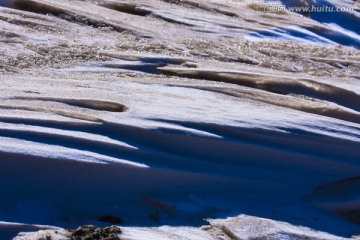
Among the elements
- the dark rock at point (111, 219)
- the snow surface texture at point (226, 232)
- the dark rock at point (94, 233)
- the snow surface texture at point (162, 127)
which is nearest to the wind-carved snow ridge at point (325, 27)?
the snow surface texture at point (162, 127)

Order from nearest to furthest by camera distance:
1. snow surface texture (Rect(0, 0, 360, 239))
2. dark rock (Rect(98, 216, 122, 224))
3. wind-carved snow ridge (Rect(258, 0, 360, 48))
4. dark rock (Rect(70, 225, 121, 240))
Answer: dark rock (Rect(70, 225, 121, 240)), dark rock (Rect(98, 216, 122, 224)), snow surface texture (Rect(0, 0, 360, 239)), wind-carved snow ridge (Rect(258, 0, 360, 48))

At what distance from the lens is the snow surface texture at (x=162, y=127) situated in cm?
356

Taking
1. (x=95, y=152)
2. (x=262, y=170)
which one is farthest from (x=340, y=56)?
(x=95, y=152)

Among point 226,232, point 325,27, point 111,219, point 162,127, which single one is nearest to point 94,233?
point 111,219

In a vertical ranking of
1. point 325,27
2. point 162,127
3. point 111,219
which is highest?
point 325,27

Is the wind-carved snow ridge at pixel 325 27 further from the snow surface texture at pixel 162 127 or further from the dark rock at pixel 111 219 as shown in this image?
the dark rock at pixel 111 219

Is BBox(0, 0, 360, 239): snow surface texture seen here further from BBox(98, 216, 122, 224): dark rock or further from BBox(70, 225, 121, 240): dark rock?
BBox(70, 225, 121, 240): dark rock

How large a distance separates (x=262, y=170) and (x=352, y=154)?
24.1 inches

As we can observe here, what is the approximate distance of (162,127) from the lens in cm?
409

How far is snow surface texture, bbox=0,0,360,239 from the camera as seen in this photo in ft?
11.7

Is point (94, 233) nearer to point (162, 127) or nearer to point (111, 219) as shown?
point (111, 219)

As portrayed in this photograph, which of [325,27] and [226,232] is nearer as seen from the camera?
[226,232]

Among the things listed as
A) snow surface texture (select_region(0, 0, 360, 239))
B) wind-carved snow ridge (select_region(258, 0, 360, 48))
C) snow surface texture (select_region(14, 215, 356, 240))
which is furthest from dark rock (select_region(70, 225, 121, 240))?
wind-carved snow ridge (select_region(258, 0, 360, 48))

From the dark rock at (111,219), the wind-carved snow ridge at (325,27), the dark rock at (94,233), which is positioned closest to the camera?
the dark rock at (94,233)
